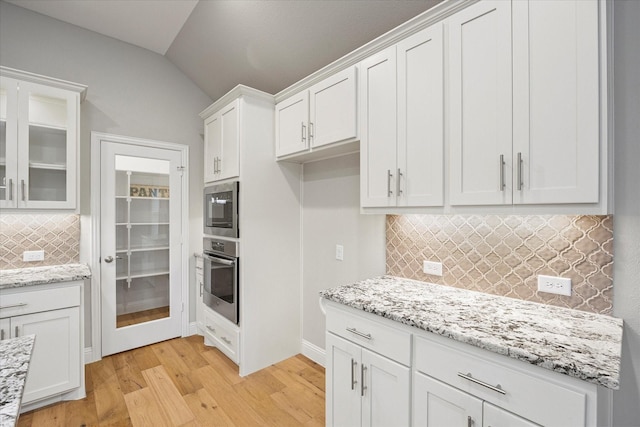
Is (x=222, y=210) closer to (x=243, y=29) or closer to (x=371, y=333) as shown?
(x=243, y=29)

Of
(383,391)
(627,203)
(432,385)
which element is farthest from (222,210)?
(627,203)

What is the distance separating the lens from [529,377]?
105cm

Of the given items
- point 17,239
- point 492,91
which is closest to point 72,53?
point 17,239

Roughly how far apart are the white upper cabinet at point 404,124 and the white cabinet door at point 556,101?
14.5 inches

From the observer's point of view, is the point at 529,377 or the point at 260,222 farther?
the point at 260,222

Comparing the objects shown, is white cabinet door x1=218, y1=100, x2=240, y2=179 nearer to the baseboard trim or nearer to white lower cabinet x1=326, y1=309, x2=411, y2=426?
white lower cabinet x1=326, y1=309, x2=411, y2=426

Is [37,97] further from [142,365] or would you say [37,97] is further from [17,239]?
[142,365]

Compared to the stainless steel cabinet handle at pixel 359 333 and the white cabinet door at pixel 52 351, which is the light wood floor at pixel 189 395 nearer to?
the white cabinet door at pixel 52 351

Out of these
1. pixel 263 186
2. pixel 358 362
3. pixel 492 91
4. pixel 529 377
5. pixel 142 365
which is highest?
pixel 492 91

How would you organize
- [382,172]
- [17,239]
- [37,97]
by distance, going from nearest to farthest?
[382,172] < [37,97] < [17,239]

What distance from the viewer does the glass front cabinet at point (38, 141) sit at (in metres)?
2.26

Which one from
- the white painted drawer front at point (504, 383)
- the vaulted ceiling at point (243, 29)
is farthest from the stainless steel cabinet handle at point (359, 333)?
the vaulted ceiling at point (243, 29)

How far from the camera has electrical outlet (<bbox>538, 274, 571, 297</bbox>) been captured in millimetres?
1442

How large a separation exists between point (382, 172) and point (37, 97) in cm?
Result: 277
